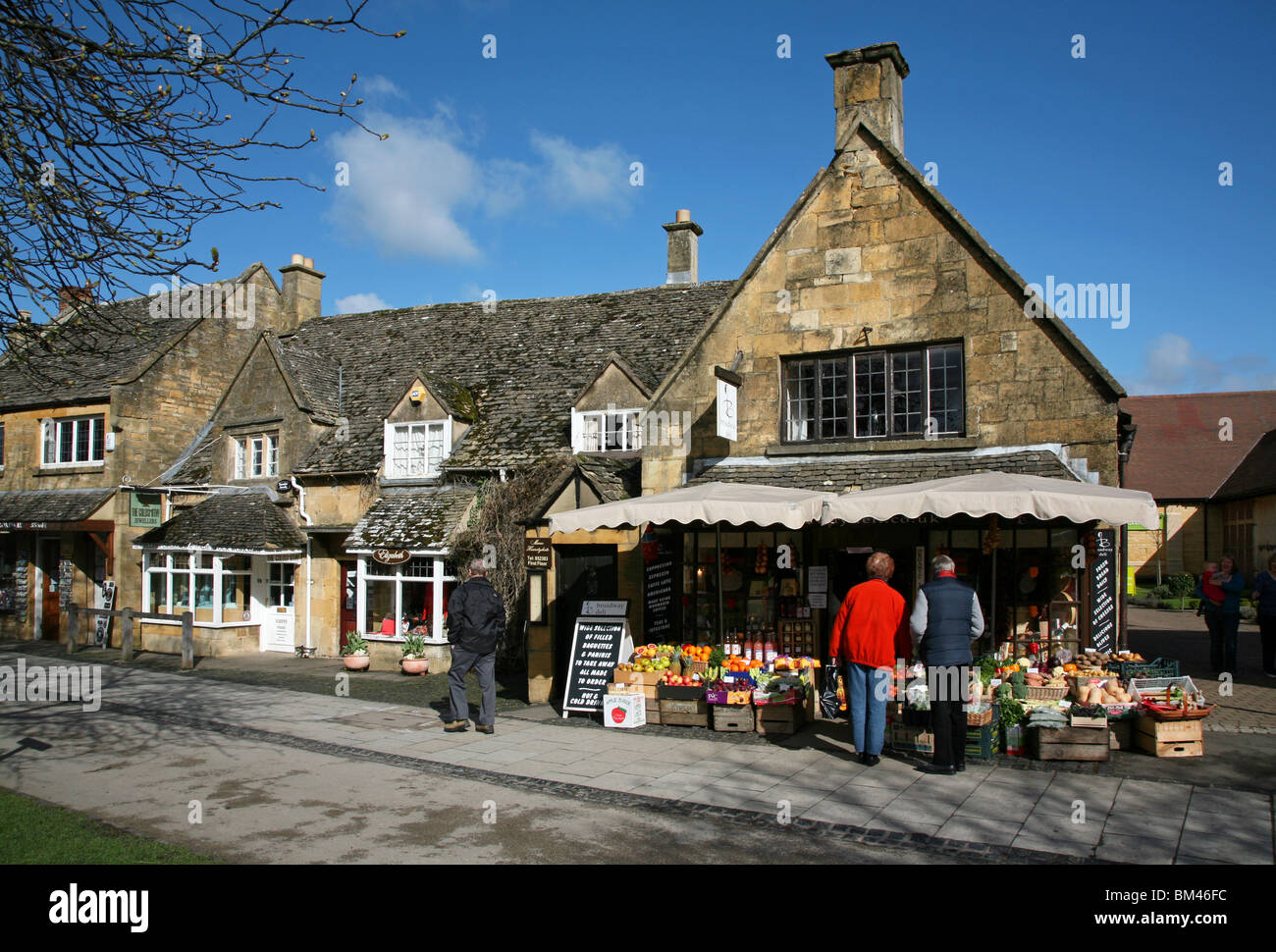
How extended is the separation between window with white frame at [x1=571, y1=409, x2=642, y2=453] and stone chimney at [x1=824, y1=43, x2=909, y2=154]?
657 cm

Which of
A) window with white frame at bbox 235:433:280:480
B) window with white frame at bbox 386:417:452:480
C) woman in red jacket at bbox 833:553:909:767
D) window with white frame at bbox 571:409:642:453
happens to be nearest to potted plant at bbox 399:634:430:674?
window with white frame at bbox 386:417:452:480

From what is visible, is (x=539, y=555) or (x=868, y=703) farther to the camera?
(x=539, y=555)

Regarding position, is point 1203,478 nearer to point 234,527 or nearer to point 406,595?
point 406,595

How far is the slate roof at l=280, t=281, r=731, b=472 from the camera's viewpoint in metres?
19.3

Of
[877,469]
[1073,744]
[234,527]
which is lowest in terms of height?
[1073,744]

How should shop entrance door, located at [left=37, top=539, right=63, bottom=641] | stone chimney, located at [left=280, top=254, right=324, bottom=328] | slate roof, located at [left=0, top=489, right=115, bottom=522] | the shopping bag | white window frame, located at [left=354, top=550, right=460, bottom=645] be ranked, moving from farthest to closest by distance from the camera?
stone chimney, located at [left=280, top=254, right=324, bottom=328]
shop entrance door, located at [left=37, top=539, right=63, bottom=641]
slate roof, located at [left=0, top=489, right=115, bottom=522]
white window frame, located at [left=354, top=550, right=460, bottom=645]
the shopping bag

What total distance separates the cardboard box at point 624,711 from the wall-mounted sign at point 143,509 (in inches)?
646

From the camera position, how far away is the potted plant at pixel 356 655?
17844 mm

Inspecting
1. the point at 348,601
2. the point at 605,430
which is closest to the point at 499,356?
the point at 605,430

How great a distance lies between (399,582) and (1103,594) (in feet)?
42.8

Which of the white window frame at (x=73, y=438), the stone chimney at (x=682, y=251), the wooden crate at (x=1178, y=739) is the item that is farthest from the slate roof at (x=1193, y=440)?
the white window frame at (x=73, y=438)

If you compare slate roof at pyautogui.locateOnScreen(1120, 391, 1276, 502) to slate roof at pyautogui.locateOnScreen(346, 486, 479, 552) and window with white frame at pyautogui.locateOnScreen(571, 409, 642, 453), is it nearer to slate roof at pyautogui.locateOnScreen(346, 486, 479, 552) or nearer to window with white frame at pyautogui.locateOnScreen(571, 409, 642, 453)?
window with white frame at pyautogui.locateOnScreen(571, 409, 642, 453)

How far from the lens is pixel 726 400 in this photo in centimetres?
1340

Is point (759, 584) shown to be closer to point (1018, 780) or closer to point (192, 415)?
point (1018, 780)
